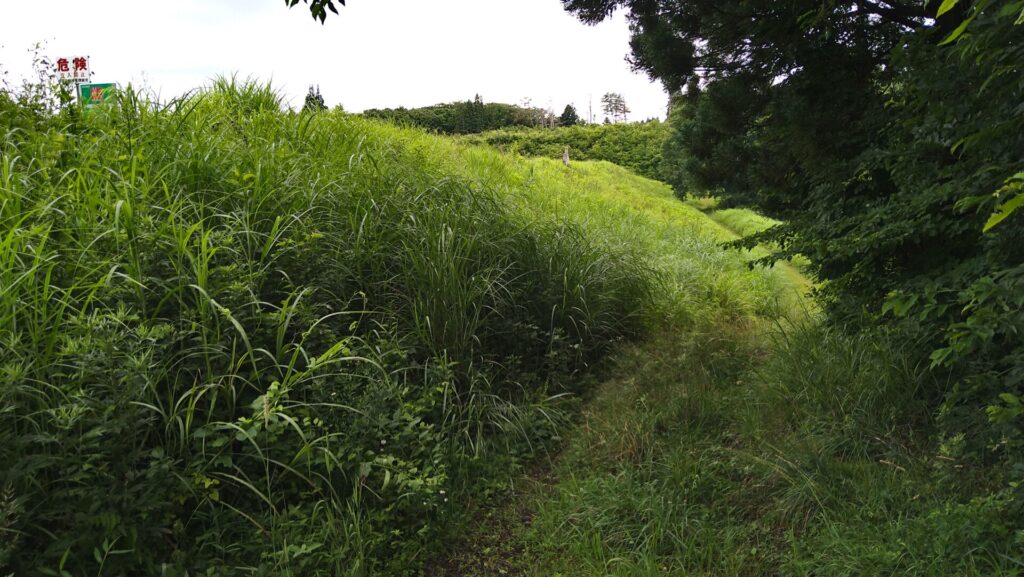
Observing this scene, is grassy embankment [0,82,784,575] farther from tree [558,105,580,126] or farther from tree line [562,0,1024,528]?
tree [558,105,580,126]

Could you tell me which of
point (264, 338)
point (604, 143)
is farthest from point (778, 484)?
point (604, 143)

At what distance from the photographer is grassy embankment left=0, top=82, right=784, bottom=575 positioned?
205cm

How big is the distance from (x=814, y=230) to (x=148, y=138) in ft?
13.0

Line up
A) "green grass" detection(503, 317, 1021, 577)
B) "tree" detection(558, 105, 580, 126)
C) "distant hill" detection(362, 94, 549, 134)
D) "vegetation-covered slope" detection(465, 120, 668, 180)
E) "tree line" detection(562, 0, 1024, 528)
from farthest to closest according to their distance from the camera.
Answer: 1. "tree" detection(558, 105, 580, 126)
2. "distant hill" detection(362, 94, 549, 134)
3. "vegetation-covered slope" detection(465, 120, 668, 180)
4. "green grass" detection(503, 317, 1021, 577)
5. "tree line" detection(562, 0, 1024, 528)

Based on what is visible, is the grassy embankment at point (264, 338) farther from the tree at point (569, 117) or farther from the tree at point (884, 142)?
the tree at point (569, 117)

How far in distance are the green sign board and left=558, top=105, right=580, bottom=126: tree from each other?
31370 millimetres

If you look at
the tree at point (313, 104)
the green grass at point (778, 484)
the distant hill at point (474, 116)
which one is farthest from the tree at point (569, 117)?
the green grass at point (778, 484)

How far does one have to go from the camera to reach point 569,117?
35125 mm

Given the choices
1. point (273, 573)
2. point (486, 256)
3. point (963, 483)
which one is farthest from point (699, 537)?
point (486, 256)

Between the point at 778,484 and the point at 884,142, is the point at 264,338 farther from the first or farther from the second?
the point at 884,142

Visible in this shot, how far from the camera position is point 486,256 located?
13.7 feet

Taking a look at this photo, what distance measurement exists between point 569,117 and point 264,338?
34221mm

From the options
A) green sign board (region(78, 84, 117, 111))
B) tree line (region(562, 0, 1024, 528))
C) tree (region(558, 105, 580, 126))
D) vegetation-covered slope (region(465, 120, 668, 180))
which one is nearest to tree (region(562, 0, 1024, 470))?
tree line (region(562, 0, 1024, 528))

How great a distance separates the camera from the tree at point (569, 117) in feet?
114
